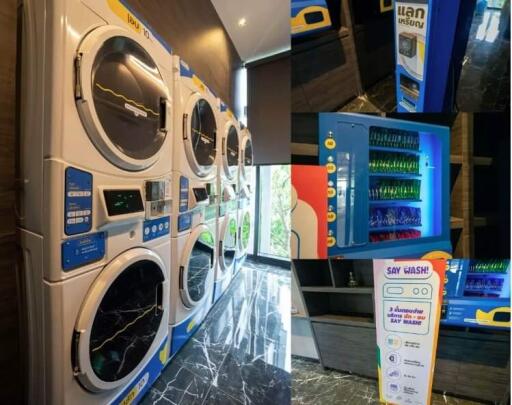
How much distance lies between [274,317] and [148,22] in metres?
1.24

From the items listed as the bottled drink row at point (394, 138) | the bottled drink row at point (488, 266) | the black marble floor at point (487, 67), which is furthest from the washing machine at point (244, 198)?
the bottled drink row at point (488, 266)

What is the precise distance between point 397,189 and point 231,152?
0.70 meters

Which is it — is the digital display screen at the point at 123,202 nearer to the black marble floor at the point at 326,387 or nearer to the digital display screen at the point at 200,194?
the digital display screen at the point at 200,194

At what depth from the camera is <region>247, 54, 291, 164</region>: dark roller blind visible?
93cm

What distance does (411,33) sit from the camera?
89 cm

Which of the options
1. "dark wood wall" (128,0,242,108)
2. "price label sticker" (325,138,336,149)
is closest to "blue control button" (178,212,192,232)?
"dark wood wall" (128,0,242,108)

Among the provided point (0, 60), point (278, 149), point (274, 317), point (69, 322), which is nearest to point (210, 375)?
point (274, 317)

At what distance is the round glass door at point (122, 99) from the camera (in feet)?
1.97

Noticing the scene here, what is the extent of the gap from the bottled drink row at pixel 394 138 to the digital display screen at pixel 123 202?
82cm

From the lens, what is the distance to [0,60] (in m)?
0.63

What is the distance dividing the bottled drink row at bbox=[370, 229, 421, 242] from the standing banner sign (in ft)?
0.31

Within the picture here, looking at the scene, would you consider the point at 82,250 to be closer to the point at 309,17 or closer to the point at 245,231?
the point at 245,231

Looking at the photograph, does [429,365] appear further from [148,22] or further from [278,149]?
[148,22]

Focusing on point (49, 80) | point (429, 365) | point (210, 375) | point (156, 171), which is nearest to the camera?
point (49, 80)
